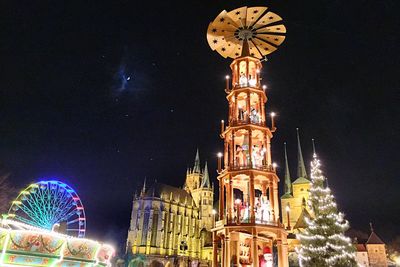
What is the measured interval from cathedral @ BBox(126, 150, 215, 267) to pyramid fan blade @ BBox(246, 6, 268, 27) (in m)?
61.7

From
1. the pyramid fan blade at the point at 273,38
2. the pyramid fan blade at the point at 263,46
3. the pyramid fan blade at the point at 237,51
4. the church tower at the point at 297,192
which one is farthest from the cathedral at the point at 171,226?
the pyramid fan blade at the point at 273,38

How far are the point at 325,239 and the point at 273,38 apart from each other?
15.3m

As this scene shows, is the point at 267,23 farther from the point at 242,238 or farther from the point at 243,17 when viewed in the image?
the point at 242,238

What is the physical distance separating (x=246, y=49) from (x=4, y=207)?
29.1 meters

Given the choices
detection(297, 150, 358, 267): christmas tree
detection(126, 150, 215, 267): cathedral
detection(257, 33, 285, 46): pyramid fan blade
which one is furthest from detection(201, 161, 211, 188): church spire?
detection(297, 150, 358, 267): christmas tree

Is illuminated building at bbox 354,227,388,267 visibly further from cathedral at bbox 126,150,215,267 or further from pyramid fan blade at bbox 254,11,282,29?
pyramid fan blade at bbox 254,11,282,29

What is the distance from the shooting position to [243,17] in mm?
22703

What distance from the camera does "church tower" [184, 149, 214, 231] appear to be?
10119cm

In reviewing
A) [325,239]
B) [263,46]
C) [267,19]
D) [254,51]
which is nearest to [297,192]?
[254,51]

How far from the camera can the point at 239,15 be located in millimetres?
22484

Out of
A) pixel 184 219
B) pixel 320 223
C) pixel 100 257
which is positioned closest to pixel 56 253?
pixel 100 257

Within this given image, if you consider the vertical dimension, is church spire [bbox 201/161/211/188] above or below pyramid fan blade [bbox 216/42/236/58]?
above

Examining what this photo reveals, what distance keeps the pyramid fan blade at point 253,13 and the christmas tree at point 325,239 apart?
43.8 ft

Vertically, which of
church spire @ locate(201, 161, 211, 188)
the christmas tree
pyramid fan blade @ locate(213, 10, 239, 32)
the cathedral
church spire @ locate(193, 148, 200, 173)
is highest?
church spire @ locate(193, 148, 200, 173)
